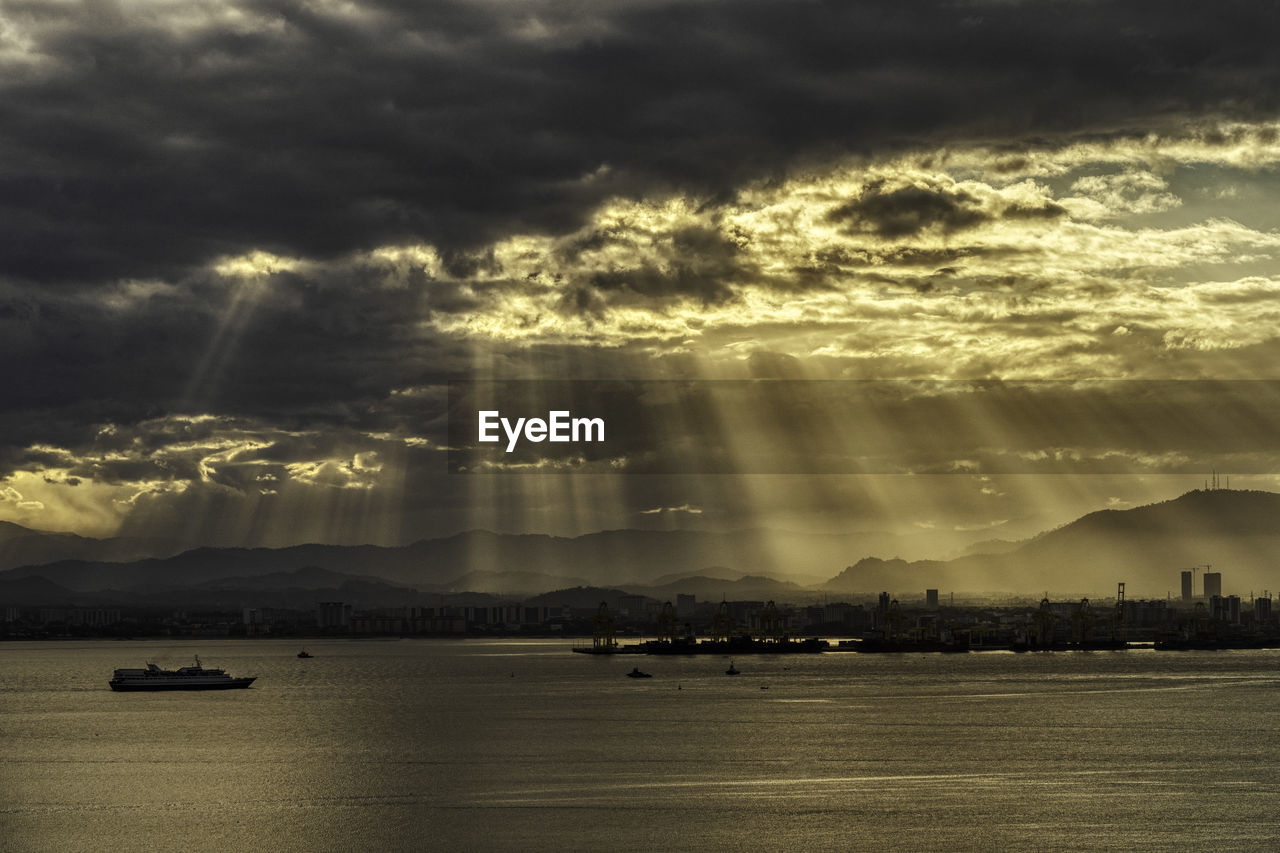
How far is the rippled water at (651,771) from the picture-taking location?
2249 inches

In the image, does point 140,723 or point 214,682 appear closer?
point 140,723

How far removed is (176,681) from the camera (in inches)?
6201

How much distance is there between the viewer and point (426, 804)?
215ft

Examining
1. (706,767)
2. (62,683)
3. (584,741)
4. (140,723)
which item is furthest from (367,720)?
(62,683)

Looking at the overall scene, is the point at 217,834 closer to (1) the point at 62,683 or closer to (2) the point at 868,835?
(2) the point at 868,835

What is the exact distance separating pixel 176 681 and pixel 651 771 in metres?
98.1

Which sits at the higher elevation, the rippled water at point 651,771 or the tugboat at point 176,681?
the rippled water at point 651,771

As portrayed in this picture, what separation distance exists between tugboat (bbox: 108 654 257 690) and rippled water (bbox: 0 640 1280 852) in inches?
610

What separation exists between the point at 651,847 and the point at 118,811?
26.6 metres

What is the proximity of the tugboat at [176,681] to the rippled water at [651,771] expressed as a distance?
50.8 ft

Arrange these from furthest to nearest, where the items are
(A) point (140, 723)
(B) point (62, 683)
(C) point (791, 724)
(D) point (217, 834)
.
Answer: (B) point (62, 683) < (A) point (140, 723) < (C) point (791, 724) < (D) point (217, 834)

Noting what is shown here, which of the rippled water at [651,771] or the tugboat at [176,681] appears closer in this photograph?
the rippled water at [651,771]

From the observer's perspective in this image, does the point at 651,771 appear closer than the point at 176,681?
Yes

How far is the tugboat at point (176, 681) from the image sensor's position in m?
157
